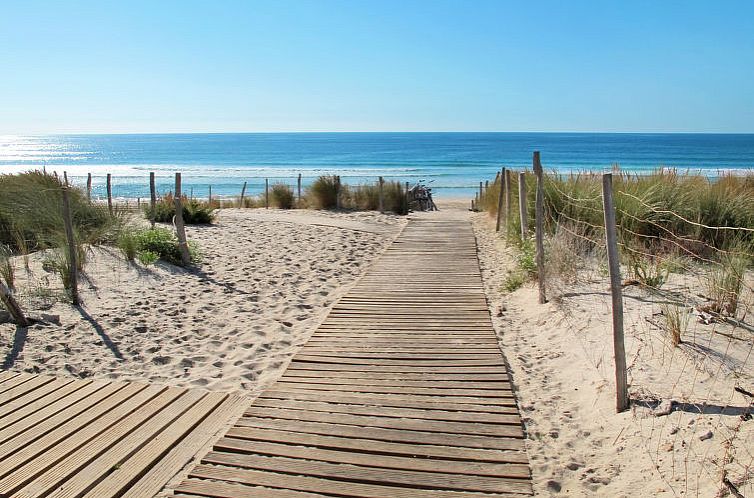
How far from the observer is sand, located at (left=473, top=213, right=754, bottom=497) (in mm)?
2951

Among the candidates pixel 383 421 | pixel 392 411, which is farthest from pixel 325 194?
pixel 383 421

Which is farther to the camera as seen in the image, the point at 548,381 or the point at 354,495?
the point at 548,381

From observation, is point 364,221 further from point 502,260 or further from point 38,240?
point 38,240

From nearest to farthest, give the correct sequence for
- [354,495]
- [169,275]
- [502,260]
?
[354,495], [169,275], [502,260]

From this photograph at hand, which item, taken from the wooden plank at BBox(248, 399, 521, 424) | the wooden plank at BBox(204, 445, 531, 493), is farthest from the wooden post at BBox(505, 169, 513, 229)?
the wooden plank at BBox(204, 445, 531, 493)

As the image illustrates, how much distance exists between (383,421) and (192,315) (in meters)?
3.11

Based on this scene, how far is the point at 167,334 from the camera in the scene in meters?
5.51

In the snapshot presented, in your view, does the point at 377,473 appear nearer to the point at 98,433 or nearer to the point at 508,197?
the point at 98,433

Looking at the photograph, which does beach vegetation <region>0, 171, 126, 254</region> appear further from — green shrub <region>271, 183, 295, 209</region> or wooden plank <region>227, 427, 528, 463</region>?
green shrub <region>271, 183, 295, 209</region>

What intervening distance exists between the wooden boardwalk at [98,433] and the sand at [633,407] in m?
1.95

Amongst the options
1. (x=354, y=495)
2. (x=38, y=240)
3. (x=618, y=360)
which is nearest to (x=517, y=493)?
(x=354, y=495)

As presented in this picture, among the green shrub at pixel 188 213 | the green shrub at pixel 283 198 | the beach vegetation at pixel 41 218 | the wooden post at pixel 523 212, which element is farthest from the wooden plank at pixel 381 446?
the green shrub at pixel 283 198

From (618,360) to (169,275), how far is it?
5.76 m

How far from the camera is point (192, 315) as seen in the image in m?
6.12
